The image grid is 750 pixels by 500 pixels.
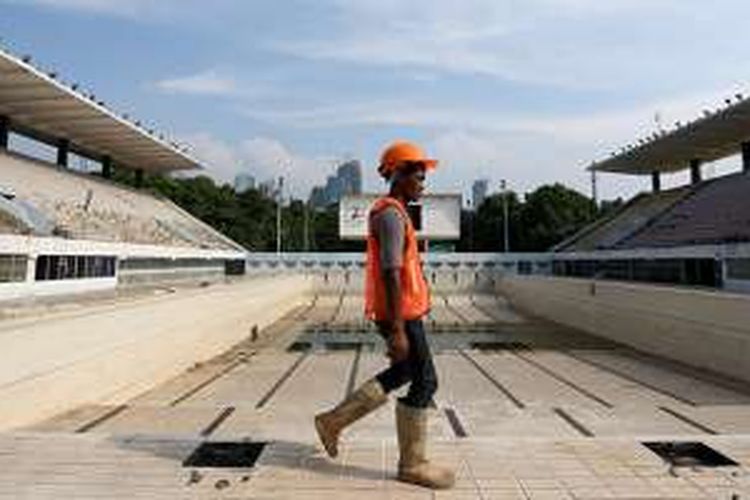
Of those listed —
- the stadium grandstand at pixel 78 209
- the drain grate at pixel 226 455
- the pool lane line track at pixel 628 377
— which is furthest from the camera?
the stadium grandstand at pixel 78 209

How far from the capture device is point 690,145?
1725 inches

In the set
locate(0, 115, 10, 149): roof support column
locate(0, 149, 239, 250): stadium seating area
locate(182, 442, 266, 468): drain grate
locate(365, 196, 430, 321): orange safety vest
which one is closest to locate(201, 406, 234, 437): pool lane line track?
locate(182, 442, 266, 468): drain grate

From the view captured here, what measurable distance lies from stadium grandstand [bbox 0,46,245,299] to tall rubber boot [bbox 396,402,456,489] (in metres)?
16.9

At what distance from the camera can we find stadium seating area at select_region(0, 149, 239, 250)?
2611 centimetres

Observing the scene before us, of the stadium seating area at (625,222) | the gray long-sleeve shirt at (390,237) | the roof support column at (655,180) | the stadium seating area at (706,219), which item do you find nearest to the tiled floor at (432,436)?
the gray long-sleeve shirt at (390,237)

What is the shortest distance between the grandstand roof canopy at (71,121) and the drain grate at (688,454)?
2695 cm

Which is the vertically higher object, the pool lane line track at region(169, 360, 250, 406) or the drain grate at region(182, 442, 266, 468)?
the drain grate at region(182, 442, 266, 468)

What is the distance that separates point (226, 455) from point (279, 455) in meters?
0.34

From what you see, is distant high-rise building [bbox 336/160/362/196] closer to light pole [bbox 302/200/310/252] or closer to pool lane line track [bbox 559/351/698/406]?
light pole [bbox 302/200/310/252]

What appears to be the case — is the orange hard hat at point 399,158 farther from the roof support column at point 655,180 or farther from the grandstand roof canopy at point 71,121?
the roof support column at point 655,180

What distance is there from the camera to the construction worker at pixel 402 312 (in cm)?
496

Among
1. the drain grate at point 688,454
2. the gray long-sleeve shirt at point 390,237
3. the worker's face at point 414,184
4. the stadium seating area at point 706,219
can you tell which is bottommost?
the drain grate at point 688,454

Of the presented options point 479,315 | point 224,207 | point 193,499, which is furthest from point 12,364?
point 224,207

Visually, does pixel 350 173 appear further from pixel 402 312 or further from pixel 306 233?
pixel 402 312
